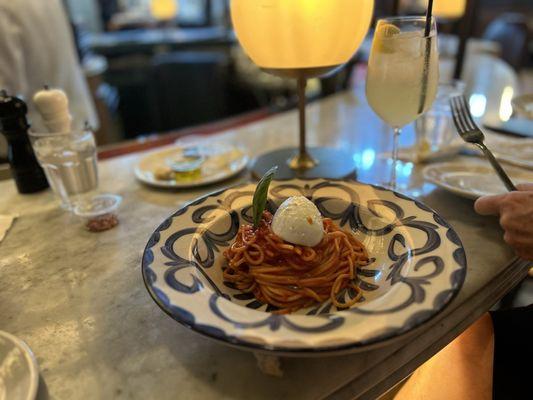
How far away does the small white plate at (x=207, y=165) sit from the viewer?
113 centimetres

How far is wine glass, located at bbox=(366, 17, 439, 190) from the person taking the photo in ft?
2.84

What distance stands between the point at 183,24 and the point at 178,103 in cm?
323

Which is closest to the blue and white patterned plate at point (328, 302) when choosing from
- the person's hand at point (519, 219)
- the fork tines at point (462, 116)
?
the person's hand at point (519, 219)

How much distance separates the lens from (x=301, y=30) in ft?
2.98

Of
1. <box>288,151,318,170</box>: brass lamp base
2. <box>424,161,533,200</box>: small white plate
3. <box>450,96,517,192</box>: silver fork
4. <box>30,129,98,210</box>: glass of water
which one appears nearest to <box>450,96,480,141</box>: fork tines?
<box>450,96,517,192</box>: silver fork

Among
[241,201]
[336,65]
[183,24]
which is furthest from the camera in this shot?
[183,24]

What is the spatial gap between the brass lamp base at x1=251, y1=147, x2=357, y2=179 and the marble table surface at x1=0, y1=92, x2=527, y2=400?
71mm

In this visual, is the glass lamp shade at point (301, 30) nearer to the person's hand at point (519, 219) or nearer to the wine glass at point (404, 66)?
the wine glass at point (404, 66)

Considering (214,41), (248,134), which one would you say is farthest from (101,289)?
(214,41)

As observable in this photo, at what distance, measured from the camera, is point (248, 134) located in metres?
1.57

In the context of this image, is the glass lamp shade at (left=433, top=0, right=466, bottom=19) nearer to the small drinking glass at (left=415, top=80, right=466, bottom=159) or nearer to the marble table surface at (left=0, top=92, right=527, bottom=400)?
the small drinking glass at (left=415, top=80, right=466, bottom=159)

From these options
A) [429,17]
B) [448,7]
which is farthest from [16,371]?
[448,7]

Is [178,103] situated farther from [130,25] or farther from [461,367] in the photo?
[461,367]

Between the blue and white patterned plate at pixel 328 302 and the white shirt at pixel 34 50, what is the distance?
52.1 inches
